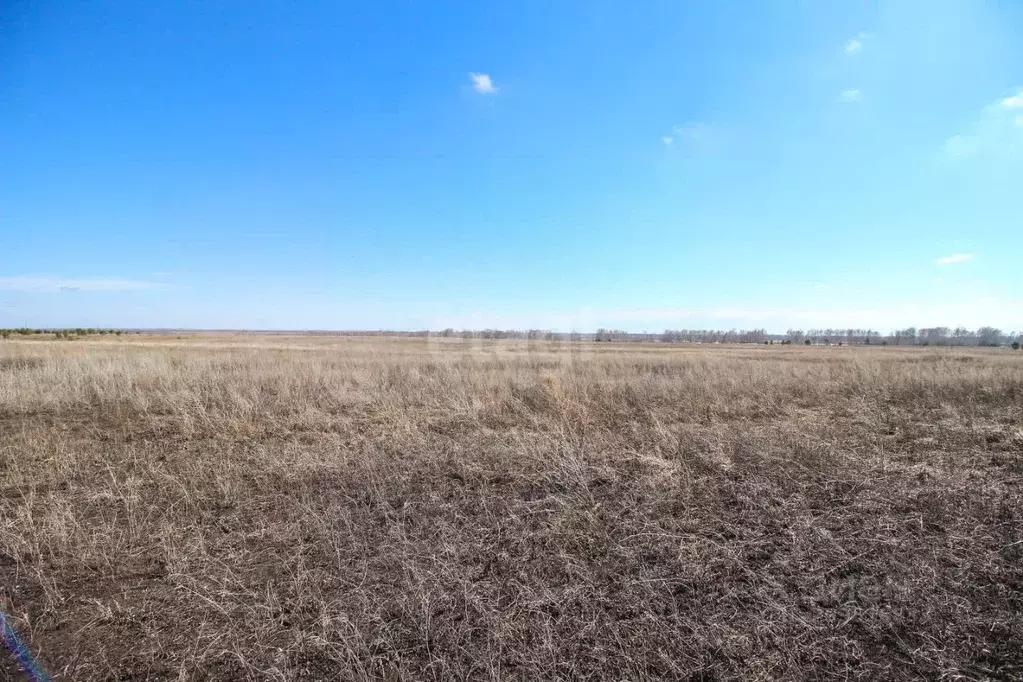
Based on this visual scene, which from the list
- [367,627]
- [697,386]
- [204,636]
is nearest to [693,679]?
[367,627]

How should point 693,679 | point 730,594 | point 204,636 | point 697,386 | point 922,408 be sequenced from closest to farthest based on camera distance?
point 693,679, point 204,636, point 730,594, point 922,408, point 697,386

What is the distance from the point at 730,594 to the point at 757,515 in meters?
1.46

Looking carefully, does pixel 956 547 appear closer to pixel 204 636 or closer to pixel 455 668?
pixel 455 668

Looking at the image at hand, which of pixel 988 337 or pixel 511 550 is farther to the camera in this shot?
pixel 988 337

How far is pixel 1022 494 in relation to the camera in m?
4.86

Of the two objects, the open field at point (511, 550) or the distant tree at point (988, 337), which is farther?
the distant tree at point (988, 337)

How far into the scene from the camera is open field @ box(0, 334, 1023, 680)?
252 cm

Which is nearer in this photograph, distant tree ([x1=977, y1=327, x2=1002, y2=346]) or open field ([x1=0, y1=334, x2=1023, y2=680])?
open field ([x1=0, y1=334, x2=1023, y2=680])

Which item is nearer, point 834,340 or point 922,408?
point 922,408

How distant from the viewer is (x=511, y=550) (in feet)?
12.0

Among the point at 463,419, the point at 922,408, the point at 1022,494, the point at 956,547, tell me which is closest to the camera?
the point at 956,547

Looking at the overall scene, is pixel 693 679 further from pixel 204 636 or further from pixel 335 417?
pixel 335 417

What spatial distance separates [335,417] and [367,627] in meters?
6.30

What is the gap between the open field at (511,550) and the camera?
2.52 m
